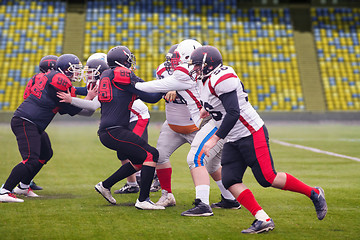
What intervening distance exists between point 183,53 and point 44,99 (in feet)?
5.49

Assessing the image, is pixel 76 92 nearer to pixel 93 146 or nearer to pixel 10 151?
pixel 10 151

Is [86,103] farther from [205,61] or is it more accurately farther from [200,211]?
[200,211]

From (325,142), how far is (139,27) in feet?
46.5

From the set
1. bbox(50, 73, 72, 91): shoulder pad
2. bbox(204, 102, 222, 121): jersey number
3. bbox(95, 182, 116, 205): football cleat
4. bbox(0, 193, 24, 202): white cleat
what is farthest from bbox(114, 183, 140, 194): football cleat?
bbox(204, 102, 222, 121): jersey number

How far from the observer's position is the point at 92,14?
26.7 meters

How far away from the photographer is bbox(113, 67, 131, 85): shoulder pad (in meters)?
5.83

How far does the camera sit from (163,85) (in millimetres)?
5715

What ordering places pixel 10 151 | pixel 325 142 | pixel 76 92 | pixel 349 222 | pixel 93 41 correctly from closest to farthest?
pixel 349 222 → pixel 76 92 → pixel 10 151 → pixel 325 142 → pixel 93 41

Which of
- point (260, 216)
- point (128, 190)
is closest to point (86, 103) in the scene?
point (128, 190)

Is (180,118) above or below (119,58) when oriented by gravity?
below

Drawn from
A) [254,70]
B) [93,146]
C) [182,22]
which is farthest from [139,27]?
[93,146]

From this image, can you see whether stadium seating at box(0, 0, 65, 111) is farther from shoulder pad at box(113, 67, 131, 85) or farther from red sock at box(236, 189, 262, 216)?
red sock at box(236, 189, 262, 216)

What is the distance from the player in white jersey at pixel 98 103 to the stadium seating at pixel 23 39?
16639 millimetres

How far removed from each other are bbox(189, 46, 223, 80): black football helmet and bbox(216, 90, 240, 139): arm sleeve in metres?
0.39
